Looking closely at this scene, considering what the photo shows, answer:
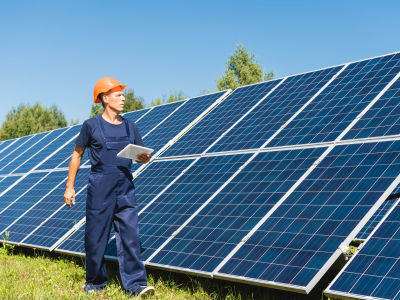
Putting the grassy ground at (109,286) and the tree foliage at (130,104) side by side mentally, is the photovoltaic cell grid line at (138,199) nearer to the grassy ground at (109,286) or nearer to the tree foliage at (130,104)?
the grassy ground at (109,286)

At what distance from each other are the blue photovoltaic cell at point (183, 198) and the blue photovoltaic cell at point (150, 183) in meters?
0.30

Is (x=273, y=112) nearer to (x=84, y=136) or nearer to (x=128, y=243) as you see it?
(x=84, y=136)

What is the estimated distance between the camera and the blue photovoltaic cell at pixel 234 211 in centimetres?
662

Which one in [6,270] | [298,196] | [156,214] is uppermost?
[298,196]

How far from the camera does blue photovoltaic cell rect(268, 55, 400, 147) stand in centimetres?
822

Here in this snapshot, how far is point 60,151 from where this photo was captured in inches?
611

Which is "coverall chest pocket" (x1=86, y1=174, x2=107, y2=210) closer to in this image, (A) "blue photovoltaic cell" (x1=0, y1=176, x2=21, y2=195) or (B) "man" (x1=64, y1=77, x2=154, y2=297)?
(B) "man" (x1=64, y1=77, x2=154, y2=297)

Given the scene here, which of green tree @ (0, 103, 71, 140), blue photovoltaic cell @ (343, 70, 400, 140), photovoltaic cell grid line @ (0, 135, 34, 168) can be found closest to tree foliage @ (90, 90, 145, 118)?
green tree @ (0, 103, 71, 140)

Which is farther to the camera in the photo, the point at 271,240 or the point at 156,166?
the point at 156,166

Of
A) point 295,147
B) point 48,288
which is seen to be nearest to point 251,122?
point 295,147

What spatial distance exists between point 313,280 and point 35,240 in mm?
6830

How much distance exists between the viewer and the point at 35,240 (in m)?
9.94

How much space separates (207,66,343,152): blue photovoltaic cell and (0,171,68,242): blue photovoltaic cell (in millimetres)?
5284

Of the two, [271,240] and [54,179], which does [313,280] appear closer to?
[271,240]
